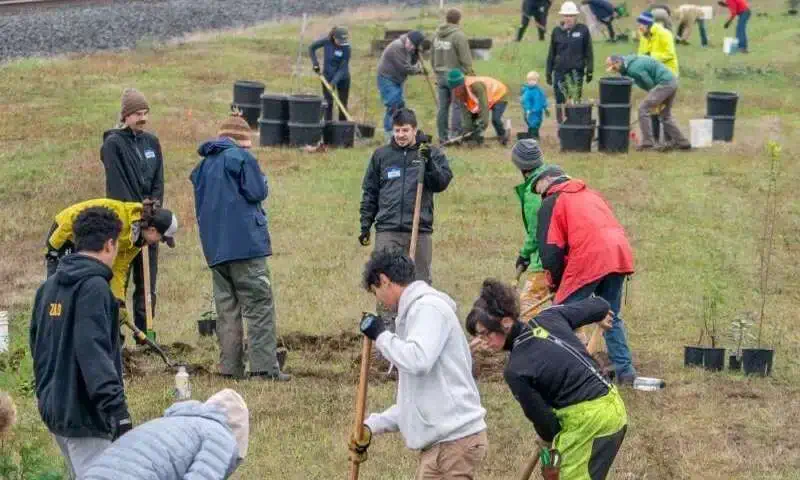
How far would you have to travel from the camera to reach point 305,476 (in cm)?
885

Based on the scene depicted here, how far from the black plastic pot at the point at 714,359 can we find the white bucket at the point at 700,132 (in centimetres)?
1049

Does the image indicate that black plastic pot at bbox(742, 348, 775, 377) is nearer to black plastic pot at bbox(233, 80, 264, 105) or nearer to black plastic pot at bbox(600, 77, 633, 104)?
black plastic pot at bbox(600, 77, 633, 104)

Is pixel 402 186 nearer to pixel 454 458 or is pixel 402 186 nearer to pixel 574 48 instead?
pixel 454 458

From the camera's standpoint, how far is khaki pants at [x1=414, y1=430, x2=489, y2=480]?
685 centimetres

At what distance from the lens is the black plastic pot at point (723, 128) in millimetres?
21844

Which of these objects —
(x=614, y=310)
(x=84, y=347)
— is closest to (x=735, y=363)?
(x=614, y=310)

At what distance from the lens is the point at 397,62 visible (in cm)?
2152

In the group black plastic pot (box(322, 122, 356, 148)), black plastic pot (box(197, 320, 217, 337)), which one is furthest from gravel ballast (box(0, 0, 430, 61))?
black plastic pot (box(197, 320, 217, 337))

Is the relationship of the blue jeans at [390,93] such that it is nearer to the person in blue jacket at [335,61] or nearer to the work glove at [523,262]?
the person in blue jacket at [335,61]

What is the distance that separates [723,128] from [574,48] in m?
2.39

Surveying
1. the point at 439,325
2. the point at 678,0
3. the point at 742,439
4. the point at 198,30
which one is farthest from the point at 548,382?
the point at 678,0

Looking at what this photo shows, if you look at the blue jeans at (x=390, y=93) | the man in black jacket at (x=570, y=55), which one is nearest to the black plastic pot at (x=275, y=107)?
the blue jeans at (x=390, y=93)

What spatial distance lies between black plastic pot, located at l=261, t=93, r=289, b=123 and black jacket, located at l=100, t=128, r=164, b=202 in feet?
30.0

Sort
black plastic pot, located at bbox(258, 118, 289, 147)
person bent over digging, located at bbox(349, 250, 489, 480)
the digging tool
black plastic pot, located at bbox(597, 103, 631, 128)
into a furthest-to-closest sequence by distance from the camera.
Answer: black plastic pot, located at bbox(258, 118, 289, 147), black plastic pot, located at bbox(597, 103, 631, 128), the digging tool, person bent over digging, located at bbox(349, 250, 489, 480)
